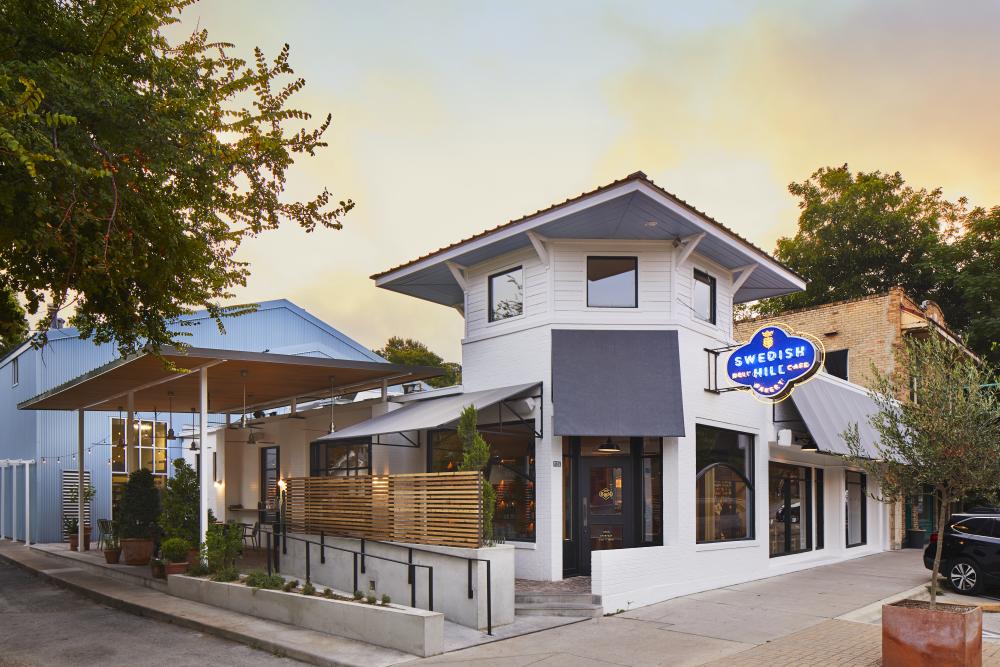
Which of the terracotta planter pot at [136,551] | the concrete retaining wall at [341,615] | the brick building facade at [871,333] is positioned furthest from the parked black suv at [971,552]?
the terracotta planter pot at [136,551]

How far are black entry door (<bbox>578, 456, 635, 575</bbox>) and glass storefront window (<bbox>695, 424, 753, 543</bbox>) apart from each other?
125cm

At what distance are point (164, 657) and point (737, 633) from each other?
728cm

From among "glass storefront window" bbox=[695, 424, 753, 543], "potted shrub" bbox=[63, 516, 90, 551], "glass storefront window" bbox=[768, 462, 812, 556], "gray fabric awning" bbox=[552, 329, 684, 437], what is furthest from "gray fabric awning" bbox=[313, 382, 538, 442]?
"potted shrub" bbox=[63, 516, 90, 551]

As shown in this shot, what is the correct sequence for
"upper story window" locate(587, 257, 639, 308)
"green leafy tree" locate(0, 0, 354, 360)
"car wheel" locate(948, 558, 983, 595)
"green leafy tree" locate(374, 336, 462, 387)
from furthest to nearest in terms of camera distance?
"green leafy tree" locate(374, 336, 462, 387), "upper story window" locate(587, 257, 639, 308), "car wheel" locate(948, 558, 983, 595), "green leafy tree" locate(0, 0, 354, 360)

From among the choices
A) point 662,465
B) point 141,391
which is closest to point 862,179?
point 662,465

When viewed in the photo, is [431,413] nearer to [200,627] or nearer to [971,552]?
[200,627]

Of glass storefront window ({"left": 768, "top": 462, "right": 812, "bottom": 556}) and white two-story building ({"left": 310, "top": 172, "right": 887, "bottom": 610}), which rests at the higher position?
white two-story building ({"left": 310, "top": 172, "right": 887, "bottom": 610})

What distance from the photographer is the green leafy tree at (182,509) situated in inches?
611

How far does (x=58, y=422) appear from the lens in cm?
2670

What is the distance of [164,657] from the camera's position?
10344 millimetres

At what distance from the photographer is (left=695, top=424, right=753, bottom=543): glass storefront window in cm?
1517

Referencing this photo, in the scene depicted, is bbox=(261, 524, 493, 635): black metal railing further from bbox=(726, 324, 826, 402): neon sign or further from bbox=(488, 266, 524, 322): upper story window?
bbox=(726, 324, 826, 402): neon sign

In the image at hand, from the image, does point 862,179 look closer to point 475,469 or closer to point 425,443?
point 425,443

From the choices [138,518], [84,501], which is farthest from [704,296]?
[84,501]
